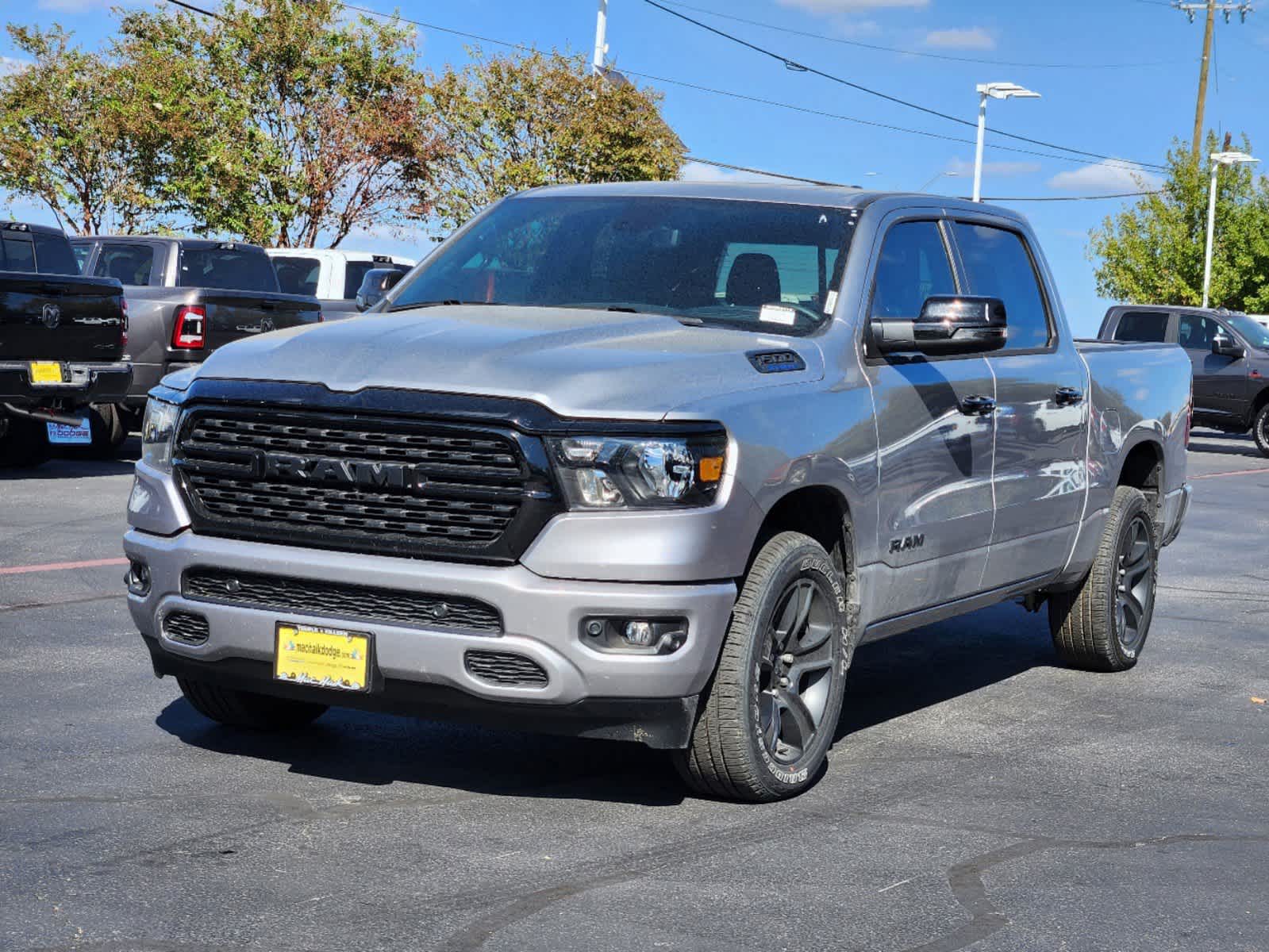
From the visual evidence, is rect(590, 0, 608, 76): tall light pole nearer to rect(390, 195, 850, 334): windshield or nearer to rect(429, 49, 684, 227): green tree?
rect(429, 49, 684, 227): green tree

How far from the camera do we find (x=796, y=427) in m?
5.44

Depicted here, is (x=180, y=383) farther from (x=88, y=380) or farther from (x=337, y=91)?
(x=337, y=91)

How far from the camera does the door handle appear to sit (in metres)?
6.55

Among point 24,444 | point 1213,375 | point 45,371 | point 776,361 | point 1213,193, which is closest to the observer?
point 776,361

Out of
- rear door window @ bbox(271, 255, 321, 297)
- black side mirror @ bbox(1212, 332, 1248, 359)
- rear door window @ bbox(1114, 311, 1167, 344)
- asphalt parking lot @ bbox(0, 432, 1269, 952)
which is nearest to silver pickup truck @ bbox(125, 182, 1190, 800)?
asphalt parking lot @ bbox(0, 432, 1269, 952)

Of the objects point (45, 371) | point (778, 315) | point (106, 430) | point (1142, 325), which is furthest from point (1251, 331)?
point (778, 315)

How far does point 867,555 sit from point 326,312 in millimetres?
16347

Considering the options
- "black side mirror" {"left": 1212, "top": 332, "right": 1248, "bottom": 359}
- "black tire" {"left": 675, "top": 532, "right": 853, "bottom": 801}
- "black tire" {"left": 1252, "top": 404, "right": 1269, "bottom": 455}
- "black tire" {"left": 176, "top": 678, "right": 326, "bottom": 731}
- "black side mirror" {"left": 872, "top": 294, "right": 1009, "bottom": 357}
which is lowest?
"black tire" {"left": 1252, "top": 404, "right": 1269, "bottom": 455}

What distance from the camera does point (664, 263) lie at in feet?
20.6

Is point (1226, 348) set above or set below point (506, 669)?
above

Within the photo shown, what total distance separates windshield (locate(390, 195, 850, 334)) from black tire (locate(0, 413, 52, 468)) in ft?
32.7

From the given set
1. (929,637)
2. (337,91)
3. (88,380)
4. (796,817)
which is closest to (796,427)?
(796,817)

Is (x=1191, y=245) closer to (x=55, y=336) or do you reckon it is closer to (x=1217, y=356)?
(x=1217, y=356)

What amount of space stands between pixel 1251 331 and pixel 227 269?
15956mm
